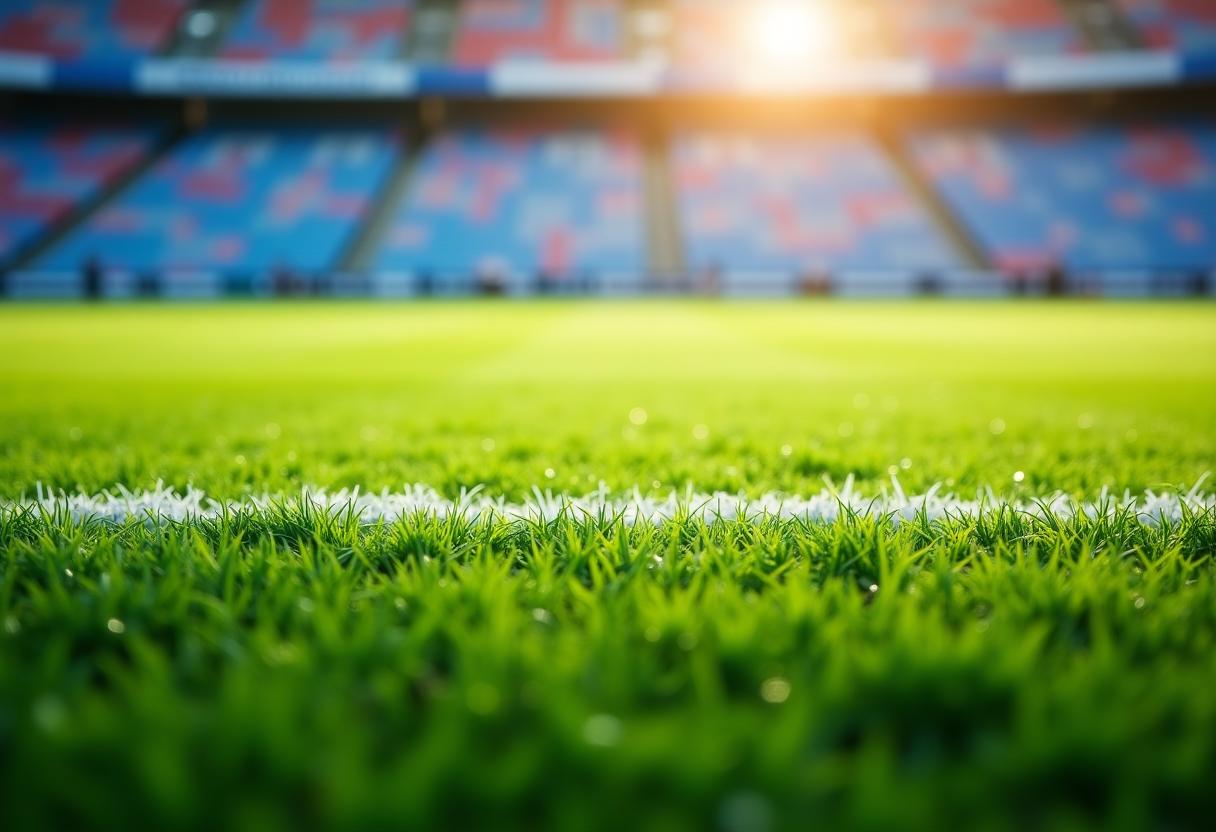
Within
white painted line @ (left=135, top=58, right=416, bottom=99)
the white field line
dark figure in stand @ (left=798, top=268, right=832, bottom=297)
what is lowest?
the white field line

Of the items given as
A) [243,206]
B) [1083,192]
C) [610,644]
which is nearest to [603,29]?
[243,206]

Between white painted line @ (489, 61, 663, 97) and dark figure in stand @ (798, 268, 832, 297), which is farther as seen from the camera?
white painted line @ (489, 61, 663, 97)

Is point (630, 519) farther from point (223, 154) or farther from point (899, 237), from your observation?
point (223, 154)

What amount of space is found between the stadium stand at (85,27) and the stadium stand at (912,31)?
23.5 meters

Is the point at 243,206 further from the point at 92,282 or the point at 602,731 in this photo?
the point at 602,731

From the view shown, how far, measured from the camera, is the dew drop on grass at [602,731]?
2.14ft

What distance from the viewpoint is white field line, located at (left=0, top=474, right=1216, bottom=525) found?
153 cm

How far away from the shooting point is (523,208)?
27578 mm

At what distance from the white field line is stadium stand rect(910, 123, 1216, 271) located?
27177mm

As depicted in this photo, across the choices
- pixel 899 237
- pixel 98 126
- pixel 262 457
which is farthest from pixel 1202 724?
pixel 98 126

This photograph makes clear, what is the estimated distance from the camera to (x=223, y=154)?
28922 mm

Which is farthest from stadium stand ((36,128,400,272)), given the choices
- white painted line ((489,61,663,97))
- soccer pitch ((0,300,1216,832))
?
soccer pitch ((0,300,1216,832))

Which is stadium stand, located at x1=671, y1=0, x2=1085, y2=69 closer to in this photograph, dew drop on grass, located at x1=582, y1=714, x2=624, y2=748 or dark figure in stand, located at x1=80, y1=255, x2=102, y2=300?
dark figure in stand, located at x1=80, y1=255, x2=102, y2=300

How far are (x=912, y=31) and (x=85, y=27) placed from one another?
36.5 metres
